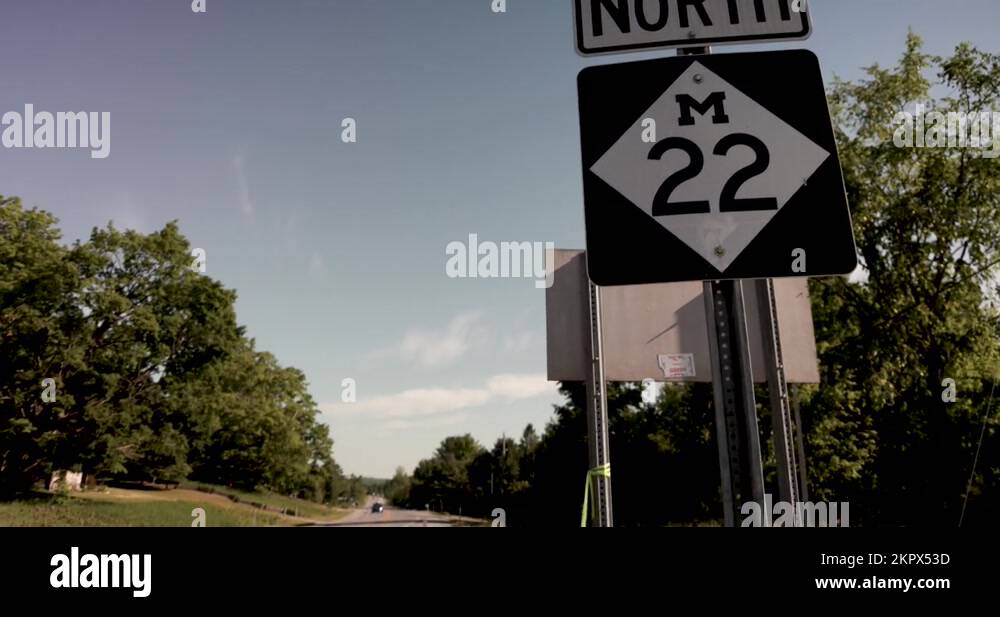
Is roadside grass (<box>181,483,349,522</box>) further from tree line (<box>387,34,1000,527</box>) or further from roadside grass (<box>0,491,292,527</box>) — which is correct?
tree line (<box>387,34,1000,527</box>)

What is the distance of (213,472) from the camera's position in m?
65.1

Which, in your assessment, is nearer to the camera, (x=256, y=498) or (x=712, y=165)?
(x=712, y=165)

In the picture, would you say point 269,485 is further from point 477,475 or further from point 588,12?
point 588,12

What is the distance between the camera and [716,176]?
156 cm

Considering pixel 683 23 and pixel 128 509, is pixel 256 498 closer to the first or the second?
pixel 128 509

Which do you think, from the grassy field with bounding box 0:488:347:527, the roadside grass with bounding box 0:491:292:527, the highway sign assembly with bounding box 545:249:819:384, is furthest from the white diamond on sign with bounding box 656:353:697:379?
the grassy field with bounding box 0:488:347:527

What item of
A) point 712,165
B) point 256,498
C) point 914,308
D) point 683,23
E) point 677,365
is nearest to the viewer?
point 712,165

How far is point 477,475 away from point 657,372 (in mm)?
95622

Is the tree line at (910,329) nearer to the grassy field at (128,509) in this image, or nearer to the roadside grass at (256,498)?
the grassy field at (128,509)

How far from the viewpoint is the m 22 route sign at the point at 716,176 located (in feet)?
4.94
